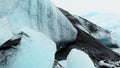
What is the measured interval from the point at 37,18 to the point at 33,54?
482 centimetres

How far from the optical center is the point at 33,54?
6.52m

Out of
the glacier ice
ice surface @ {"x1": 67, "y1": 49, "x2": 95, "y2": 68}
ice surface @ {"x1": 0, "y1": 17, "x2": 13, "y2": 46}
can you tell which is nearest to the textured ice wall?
ice surface @ {"x1": 0, "y1": 17, "x2": 13, "y2": 46}

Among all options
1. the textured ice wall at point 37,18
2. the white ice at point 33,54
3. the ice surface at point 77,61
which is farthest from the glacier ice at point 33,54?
the textured ice wall at point 37,18

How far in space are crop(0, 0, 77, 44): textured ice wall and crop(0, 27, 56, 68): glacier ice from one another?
1.60m

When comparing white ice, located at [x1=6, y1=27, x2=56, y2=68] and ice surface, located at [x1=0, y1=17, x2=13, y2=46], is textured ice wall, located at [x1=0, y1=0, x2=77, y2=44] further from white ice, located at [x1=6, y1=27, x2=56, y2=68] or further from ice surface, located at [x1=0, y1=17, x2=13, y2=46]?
white ice, located at [x1=6, y1=27, x2=56, y2=68]

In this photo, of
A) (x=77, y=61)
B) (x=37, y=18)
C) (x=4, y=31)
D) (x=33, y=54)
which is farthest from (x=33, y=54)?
(x=37, y=18)

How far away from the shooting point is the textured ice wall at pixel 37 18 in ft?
30.9

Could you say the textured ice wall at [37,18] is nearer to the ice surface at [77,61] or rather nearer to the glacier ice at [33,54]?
the glacier ice at [33,54]

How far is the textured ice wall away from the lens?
9.40 m

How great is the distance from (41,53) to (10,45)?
0.89 meters

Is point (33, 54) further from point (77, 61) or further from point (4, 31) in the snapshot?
point (4, 31)

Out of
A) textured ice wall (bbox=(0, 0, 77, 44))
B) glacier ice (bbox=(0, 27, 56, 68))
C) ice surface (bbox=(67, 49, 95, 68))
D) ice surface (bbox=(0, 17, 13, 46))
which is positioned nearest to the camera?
glacier ice (bbox=(0, 27, 56, 68))

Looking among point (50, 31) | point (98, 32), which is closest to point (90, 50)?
point (50, 31)

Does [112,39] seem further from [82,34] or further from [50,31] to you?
[50,31]
